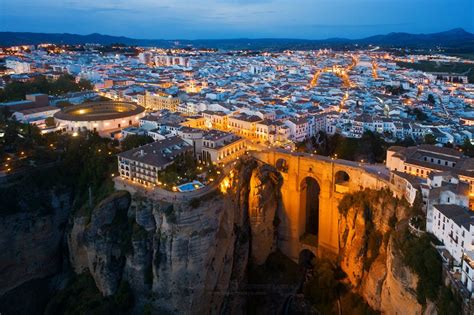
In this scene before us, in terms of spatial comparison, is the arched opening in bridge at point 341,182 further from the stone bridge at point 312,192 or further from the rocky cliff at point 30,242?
the rocky cliff at point 30,242

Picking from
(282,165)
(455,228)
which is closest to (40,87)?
(282,165)

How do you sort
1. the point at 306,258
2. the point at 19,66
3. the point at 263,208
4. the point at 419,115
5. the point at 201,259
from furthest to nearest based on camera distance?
1. the point at 19,66
2. the point at 419,115
3. the point at 306,258
4. the point at 263,208
5. the point at 201,259

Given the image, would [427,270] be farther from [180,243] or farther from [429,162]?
Result: [180,243]

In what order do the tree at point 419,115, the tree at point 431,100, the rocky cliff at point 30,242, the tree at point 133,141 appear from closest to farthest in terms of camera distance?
the rocky cliff at point 30,242 → the tree at point 133,141 → the tree at point 419,115 → the tree at point 431,100

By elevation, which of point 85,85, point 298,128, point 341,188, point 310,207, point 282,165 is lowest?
point 310,207

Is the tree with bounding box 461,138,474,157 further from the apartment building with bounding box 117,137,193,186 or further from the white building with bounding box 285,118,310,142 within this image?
the apartment building with bounding box 117,137,193,186

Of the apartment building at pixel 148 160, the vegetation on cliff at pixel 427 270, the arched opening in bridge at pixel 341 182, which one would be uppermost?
the apartment building at pixel 148 160

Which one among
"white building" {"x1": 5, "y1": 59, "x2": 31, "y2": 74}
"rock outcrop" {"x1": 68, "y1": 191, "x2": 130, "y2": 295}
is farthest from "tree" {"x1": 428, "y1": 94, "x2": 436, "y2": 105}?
"white building" {"x1": 5, "y1": 59, "x2": 31, "y2": 74}

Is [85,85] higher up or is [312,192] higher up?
[85,85]

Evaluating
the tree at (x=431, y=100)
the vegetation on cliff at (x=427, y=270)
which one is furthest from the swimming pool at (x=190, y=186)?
the tree at (x=431, y=100)
